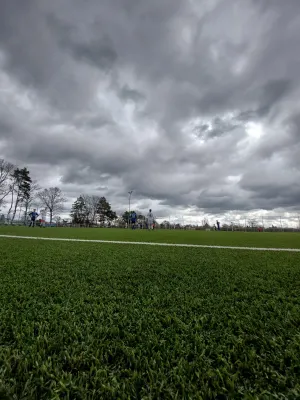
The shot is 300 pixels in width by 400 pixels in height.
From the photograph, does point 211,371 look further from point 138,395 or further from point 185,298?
point 185,298

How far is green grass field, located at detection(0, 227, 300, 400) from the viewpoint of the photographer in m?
0.88

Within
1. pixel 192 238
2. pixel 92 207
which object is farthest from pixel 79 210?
pixel 192 238

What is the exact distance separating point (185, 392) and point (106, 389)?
1.03ft

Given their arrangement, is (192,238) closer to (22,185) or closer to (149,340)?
(149,340)

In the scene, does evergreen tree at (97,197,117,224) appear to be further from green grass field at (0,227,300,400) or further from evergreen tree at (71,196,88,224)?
green grass field at (0,227,300,400)

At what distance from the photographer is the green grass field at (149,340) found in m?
0.88

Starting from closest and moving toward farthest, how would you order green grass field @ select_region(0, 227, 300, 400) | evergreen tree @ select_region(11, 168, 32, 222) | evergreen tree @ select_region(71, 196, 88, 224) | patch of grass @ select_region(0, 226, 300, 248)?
green grass field @ select_region(0, 227, 300, 400)
patch of grass @ select_region(0, 226, 300, 248)
evergreen tree @ select_region(11, 168, 32, 222)
evergreen tree @ select_region(71, 196, 88, 224)

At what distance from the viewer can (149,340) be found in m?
1.21

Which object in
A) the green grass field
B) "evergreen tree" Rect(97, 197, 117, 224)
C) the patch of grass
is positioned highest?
"evergreen tree" Rect(97, 197, 117, 224)

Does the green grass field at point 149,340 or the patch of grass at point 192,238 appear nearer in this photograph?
the green grass field at point 149,340

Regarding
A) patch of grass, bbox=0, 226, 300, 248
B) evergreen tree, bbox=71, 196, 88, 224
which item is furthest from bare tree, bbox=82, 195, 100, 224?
patch of grass, bbox=0, 226, 300, 248

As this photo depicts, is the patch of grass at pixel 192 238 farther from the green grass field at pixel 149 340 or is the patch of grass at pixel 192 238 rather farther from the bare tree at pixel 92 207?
the bare tree at pixel 92 207

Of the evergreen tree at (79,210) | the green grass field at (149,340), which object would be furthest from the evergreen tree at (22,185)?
the green grass field at (149,340)

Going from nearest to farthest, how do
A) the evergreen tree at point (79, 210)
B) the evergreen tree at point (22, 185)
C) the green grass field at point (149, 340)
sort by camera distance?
1. the green grass field at point (149, 340)
2. the evergreen tree at point (22, 185)
3. the evergreen tree at point (79, 210)
